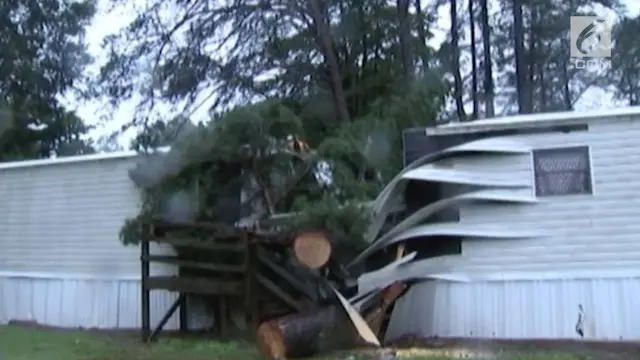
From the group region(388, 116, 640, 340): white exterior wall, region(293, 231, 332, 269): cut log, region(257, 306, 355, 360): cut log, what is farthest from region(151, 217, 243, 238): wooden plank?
region(388, 116, 640, 340): white exterior wall

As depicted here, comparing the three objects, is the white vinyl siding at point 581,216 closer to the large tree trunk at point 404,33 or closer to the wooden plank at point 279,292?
the wooden plank at point 279,292

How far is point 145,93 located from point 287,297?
29.4ft

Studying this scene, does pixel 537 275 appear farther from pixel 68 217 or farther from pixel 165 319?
pixel 68 217

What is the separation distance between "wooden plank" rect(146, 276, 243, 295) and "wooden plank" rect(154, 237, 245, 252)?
528 mm

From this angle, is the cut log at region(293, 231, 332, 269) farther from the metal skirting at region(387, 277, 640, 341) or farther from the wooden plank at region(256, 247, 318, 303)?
the metal skirting at region(387, 277, 640, 341)

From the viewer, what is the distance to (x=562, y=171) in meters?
12.1

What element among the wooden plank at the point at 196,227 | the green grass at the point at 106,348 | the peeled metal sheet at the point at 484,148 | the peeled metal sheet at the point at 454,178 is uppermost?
the peeled metal sheet at the point at 484,148

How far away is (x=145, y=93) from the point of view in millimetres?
20047

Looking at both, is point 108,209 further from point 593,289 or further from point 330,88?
point 593,289

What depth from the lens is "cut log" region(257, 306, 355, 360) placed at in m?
10.7

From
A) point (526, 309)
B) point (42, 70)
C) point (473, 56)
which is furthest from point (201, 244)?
point (473, 56)

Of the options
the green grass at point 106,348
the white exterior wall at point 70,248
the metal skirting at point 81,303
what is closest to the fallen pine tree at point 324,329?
the green grass at point 106,348

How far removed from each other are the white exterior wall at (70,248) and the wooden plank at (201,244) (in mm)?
1401

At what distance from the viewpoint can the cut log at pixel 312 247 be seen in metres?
12.1
